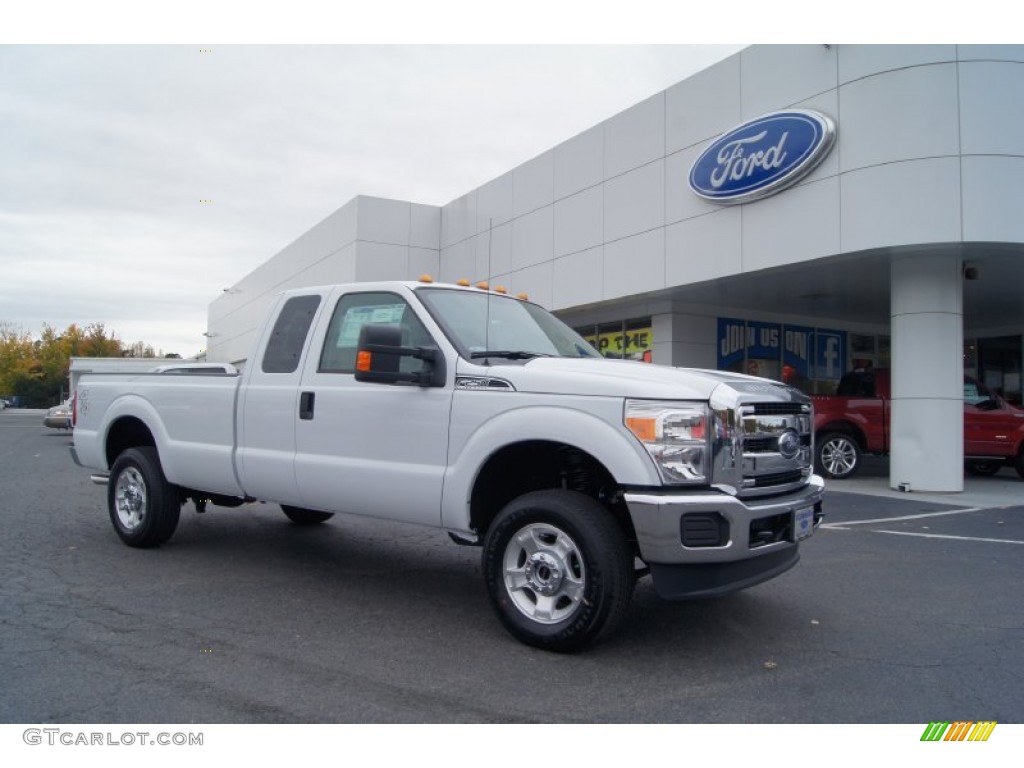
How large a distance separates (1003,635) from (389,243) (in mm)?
20756

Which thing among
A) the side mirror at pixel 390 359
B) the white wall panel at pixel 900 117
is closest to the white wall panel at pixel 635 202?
the white wall panel at pixel 900 117

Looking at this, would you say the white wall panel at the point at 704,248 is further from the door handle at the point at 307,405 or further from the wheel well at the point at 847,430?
the door handle at the point at 307,405

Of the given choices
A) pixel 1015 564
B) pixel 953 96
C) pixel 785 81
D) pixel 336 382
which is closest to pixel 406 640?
pixel 336 382

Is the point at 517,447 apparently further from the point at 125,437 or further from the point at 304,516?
the point at 125,437

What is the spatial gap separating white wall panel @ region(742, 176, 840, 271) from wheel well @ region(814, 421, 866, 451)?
118 inches

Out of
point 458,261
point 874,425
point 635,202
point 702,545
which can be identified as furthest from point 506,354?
point 458,261

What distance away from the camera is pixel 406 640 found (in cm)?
450

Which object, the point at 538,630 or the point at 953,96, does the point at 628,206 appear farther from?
the point at 538,630

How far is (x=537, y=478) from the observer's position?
4891 millimetres

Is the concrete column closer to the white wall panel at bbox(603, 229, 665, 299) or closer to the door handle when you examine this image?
the white wall panel at bbox(603, 229, 665, 299)

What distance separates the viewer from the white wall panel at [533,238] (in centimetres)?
1905

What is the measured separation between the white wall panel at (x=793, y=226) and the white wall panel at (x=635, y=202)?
242 centimetres

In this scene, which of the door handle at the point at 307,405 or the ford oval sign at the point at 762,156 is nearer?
the door handle at the point at 307,405
